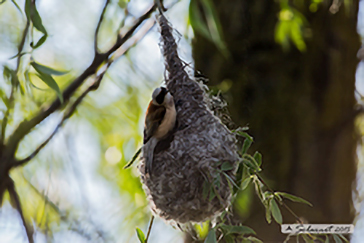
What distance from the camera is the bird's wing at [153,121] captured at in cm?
141

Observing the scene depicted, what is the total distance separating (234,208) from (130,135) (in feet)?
2.99

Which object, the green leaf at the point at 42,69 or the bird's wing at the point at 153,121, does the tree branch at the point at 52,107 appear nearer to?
the bird's wing at the point at 153,121

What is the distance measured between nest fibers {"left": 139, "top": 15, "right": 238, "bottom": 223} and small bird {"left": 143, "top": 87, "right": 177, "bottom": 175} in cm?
Answer: 3

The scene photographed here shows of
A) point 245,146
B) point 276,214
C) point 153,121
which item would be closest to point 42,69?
point 153,121

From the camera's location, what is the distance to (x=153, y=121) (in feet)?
4.64

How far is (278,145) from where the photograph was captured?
2031mm

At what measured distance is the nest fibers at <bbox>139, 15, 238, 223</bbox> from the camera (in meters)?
1.37


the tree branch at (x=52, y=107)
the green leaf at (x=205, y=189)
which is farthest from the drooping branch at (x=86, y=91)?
the green leaf at (x=205, y=189)

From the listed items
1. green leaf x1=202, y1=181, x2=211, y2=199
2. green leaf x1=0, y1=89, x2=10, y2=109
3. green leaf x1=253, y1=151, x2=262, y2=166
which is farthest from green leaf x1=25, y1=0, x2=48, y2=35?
green leaf x1=253, y1=151, x2=262, y2=166

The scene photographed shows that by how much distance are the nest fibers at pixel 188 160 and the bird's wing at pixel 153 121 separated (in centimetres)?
7

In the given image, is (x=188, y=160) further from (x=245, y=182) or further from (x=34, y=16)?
(x=34, y=16)

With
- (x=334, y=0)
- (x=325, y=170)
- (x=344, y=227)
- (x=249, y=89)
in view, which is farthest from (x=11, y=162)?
(x=334, y=0)

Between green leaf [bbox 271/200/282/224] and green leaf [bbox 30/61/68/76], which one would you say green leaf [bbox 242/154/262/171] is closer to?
green leaf [bbox 271/200/282/224]

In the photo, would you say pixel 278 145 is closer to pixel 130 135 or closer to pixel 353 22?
pixel 353 22
